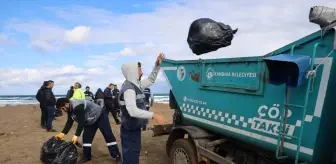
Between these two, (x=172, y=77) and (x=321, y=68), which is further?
(x=172, y=77)

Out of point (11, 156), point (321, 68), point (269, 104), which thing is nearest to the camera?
point (321, 68)

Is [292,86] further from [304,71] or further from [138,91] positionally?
[138,91]

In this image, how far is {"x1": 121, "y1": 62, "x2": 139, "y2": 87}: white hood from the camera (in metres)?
4.56

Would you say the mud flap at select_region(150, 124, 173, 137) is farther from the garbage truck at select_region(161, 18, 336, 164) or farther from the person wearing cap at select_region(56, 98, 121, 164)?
the person wearing cap at select_region(56, 98, 121, 164)

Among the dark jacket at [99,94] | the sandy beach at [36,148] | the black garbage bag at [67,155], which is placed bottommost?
the sandy beach at [36,148]

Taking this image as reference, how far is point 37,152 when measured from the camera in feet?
24.8

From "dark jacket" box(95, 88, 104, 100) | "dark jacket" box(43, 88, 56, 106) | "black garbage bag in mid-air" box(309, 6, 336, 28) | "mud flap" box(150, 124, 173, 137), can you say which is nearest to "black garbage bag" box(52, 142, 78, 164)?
"mud flap" box(150, 124, 173, 137)

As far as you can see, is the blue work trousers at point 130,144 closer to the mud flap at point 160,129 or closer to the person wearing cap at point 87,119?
the person wearing cap at point 87,119

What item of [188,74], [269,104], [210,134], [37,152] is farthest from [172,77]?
[37,152]

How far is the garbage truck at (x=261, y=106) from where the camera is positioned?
3168mm

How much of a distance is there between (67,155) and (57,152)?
Answer: 0.64 ft

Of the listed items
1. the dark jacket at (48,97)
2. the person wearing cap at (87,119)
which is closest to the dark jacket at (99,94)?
the dark jacket at (48,97)

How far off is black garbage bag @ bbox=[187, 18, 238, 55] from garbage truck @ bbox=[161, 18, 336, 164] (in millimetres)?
248

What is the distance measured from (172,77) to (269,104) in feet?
8.27
